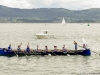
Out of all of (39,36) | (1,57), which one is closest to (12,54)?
(1,57)

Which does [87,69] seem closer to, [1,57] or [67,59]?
[67,59]

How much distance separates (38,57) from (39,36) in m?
53.8

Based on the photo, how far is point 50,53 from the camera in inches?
2371

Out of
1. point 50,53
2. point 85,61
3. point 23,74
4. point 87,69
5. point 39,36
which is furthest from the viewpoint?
point 39,36

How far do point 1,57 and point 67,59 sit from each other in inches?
538

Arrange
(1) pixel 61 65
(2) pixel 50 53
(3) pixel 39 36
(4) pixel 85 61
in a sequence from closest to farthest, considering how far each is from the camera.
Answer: (1) pixel 61 65 < (4) pixel 85 61 < (2) pixel 50 53 < (3) pixel 39 36

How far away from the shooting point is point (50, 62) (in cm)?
5459

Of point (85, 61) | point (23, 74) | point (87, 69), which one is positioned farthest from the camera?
point (85, 61)

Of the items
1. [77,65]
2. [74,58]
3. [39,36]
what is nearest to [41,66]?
[77,65]

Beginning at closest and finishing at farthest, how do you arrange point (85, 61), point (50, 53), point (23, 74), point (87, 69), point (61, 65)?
point (23, 74)
point (87, 69)
point (61, 65)
point (85, 61)
point (50, 53)

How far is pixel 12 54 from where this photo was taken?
196 ft

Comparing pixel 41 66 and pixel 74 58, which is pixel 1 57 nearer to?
pixel 41 66

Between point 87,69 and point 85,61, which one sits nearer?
point 87,69

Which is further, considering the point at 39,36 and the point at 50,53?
the point at 39,36
